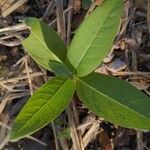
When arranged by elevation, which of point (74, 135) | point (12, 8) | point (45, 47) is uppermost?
point (12, 8)

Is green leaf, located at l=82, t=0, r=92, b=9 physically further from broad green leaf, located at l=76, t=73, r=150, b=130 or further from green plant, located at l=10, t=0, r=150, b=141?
broad green leaf, located at l=76, t=73, r=150, b=130

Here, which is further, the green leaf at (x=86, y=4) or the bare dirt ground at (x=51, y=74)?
the green leaf at (x=86, y=4)

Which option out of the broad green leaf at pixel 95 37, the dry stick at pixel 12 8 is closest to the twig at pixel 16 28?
the dry stick at pixel 12 8

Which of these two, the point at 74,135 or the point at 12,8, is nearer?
the point at 74,135

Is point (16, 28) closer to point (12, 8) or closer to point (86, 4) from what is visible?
point (12, 8)

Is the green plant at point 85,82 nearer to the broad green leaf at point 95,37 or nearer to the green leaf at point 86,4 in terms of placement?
the broad green leaf at point 95,37

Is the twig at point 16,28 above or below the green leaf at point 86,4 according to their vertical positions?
below

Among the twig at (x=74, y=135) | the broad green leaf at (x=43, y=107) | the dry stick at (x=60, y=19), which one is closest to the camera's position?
the broad green leaf at (x=43, y=107)

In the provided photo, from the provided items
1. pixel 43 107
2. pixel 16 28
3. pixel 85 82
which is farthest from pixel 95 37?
pixel 16 28
